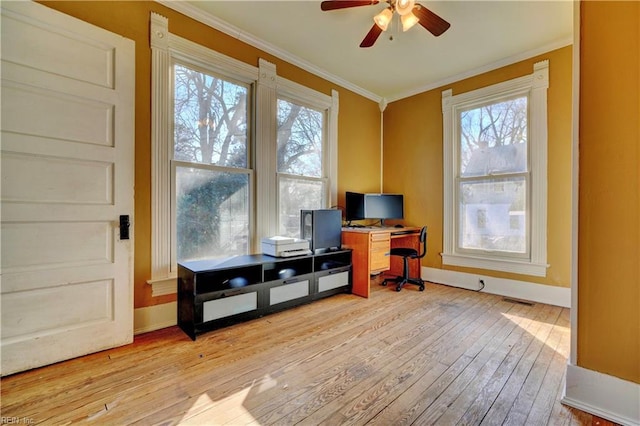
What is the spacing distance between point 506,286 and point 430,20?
3.10 metres

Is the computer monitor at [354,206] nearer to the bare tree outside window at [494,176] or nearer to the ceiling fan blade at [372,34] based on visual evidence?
the bare tree outside window at [494,176]

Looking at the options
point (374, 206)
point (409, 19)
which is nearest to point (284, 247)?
point (374, 206)

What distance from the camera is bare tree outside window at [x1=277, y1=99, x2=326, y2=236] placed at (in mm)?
3506

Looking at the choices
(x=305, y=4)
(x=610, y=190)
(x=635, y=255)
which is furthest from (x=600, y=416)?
(x=305, y=4)

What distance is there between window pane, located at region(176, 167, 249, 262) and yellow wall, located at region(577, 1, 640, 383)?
276cm

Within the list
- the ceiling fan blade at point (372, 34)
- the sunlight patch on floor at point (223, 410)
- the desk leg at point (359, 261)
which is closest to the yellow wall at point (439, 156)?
the desk leg at point (359, 261)

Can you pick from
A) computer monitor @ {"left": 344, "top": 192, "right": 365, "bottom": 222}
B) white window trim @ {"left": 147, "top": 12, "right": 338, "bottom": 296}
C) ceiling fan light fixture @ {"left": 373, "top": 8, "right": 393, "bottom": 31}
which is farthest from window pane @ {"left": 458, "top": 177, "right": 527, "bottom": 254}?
white window trim @ {"left": 147, "top": 12, "right": 338, "bottom": 296}

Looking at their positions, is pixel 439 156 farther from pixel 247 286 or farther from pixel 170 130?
pixel 170 130

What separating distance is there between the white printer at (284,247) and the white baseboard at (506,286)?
216cm

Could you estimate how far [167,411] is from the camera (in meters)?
1.48

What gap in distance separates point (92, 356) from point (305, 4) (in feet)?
10.8

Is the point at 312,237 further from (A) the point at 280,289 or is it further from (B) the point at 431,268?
(B) the point at 431,268

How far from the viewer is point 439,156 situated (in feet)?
13.5

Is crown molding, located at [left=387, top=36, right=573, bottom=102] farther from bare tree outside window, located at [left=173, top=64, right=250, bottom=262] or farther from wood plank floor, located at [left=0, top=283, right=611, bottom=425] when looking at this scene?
wood plank floor, located at [left=0, top=283, right=611, bottom=425]
